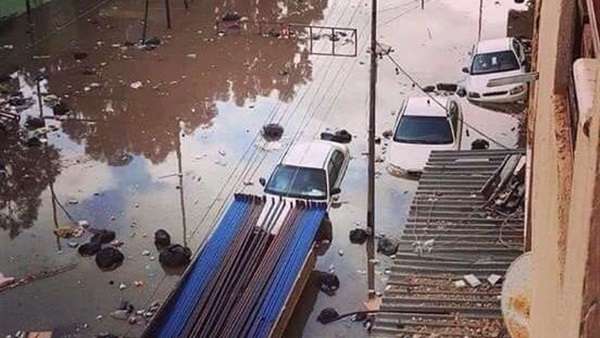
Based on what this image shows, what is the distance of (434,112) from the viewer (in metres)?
16.6

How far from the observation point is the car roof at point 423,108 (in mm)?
16531

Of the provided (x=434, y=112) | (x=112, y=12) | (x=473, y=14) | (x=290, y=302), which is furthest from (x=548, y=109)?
(x=112, y=12)

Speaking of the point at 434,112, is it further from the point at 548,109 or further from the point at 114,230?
the point at 548,109

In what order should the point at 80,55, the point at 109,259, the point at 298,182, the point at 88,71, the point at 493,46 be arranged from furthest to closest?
the point at 80,55, the point at 88,71, the point at 493,46, the point at 298,182, the point at 109,259

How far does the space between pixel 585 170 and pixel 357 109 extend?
17.6m

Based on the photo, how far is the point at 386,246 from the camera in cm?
1389

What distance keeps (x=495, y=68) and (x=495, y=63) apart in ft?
0.60

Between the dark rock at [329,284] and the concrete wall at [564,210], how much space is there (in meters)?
9.95

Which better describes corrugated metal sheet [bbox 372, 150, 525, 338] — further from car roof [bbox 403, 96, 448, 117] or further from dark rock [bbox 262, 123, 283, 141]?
dark rock [bbox 262, 123, 283, 141]

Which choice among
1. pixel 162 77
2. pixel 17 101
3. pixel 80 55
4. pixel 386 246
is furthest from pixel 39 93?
pixel 386 246

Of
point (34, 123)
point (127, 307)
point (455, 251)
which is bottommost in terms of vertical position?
point (127, 307)

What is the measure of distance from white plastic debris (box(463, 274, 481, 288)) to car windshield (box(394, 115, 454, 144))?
31.0ft

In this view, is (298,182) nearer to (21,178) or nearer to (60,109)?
(21,178)

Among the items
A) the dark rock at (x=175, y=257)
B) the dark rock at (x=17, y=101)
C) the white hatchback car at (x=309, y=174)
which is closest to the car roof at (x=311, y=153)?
the white hatchback car at (x=309, y=174)
